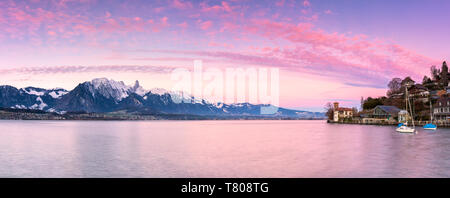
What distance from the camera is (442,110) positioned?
128m

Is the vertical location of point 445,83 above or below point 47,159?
above

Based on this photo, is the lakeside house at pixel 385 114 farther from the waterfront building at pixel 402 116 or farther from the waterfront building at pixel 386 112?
the waterfront building at pixel 402 116

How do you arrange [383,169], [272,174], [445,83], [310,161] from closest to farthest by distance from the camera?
[272,174]
[383,169]
[310,161]
[445,83]

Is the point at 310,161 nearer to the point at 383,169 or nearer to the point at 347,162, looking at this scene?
the point at 347,162


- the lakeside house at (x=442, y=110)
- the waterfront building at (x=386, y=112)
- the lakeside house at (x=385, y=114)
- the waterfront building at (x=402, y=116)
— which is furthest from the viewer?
the waterfront building at (x=386, y=112)

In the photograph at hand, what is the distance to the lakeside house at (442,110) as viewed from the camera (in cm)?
12425

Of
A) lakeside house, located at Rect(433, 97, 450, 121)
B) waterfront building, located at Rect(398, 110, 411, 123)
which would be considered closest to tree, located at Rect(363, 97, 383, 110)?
waterfront building, located at Rect(398, 110, 411, 123)

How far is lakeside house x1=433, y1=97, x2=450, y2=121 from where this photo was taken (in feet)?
408

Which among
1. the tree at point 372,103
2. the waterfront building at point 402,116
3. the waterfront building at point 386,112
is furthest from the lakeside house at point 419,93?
the waterfront building at point 402,116

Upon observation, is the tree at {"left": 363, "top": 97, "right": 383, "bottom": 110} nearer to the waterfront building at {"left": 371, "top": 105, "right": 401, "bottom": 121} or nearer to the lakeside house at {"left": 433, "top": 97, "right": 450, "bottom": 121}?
the waterfront building at {"left": 371, "top": 105, "right": 401, "bottom": 121}
